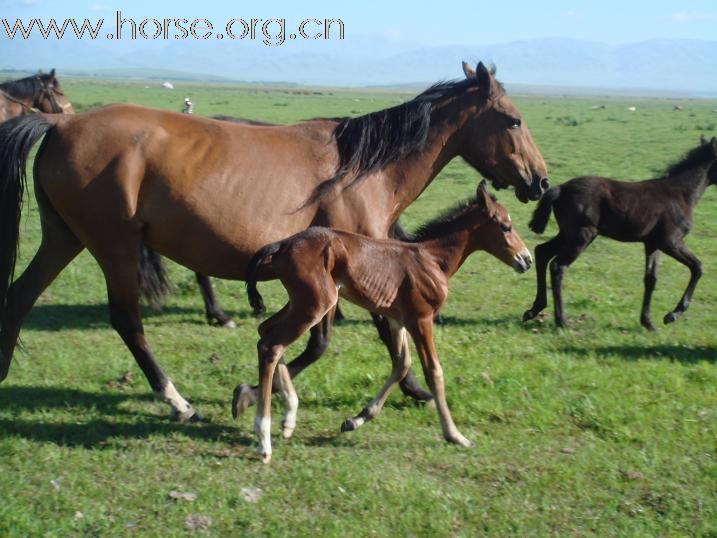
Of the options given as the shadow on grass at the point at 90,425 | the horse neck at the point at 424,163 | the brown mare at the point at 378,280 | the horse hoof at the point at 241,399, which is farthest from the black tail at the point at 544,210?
the shadow on grass at the point at 90,425

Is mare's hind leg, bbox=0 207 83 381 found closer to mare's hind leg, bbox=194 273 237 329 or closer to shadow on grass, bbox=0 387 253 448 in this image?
shadow on grass, bbox=0 387 253 448

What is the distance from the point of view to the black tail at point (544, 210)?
28.3 ft

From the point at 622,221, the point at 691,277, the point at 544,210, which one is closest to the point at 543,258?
the point at 544,210

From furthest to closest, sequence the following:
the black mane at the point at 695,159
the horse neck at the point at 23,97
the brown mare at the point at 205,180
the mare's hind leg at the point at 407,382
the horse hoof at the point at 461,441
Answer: the horse neck at the point at 23,97 → the black mane at the point at 695,159 → the mare's hind leg at the point at 407,382 → the brown mare at the point at 205,180 → the horse hoof at the point at 461,441

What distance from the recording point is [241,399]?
5504mm

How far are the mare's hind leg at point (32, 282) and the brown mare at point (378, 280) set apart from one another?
148 cm

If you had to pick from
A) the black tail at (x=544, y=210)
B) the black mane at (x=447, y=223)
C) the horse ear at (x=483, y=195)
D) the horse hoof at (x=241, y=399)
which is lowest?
the horse hoof at (x=241, y=399)

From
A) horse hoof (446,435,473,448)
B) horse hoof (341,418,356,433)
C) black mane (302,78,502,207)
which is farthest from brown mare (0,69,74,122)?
horse hoof (446,435,473,448)

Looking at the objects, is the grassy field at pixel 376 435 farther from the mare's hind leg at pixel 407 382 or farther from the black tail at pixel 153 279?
the black tail at pixel 153 279

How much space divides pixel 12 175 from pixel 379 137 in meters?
2.36

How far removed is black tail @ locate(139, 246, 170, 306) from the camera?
772 centimetres

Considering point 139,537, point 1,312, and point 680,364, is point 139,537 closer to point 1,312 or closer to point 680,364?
point 1,312

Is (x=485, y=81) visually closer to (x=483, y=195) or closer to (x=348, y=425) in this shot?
(x=483, y=195)

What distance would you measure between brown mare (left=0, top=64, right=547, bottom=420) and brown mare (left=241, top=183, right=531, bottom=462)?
408 millimetres
